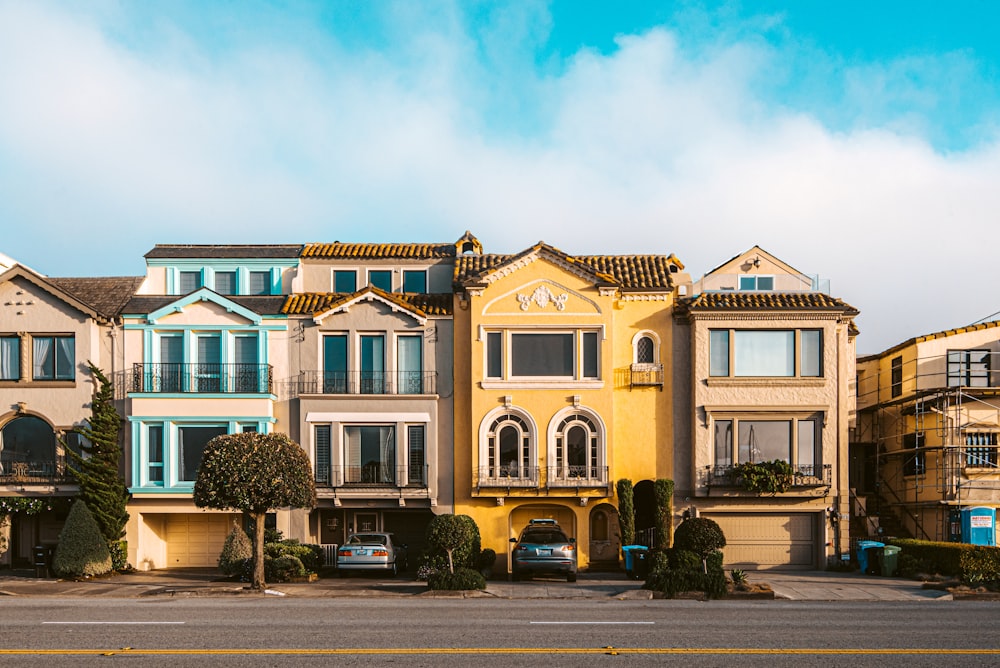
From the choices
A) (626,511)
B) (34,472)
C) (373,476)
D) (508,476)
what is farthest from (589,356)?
(34,472)

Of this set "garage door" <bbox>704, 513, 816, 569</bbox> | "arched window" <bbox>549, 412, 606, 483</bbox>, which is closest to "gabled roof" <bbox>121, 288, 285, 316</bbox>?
"arched window" <bbox>549, 412, 606, 483</bbox>

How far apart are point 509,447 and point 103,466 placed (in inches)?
506

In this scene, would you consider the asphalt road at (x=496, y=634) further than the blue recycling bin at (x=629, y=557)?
No

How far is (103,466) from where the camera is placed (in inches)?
1254

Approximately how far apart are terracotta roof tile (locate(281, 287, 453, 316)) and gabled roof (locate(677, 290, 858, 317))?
800 cm

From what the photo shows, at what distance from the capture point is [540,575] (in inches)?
1196

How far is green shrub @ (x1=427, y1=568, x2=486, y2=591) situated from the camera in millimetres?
25391

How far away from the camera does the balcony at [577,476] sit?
32.8 meters

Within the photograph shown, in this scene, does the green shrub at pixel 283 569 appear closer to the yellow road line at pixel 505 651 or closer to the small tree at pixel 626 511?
the small tree at pixel 626 511

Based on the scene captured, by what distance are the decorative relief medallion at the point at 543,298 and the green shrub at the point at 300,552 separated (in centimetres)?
1017

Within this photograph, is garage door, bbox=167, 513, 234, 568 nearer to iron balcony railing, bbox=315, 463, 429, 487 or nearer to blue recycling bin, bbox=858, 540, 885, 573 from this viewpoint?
iron balcony railing, bbox=315, 463, 429, 487

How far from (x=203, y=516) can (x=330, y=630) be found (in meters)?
18.4

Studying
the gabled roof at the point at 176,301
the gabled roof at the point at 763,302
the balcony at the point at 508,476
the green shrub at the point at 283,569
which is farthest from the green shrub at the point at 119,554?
the gabled roof at the point at 763,302

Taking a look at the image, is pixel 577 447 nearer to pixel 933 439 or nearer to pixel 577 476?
pixel 577 476
